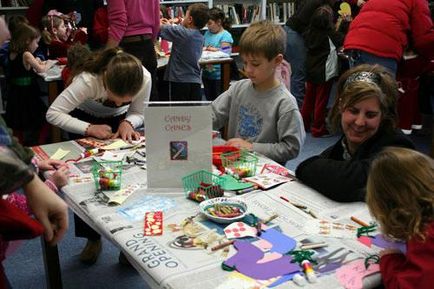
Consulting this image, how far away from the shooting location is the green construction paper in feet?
5.50

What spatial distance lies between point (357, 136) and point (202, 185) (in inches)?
22.7

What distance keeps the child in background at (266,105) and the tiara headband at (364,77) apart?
354 millimetres

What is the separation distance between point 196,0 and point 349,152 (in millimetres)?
4957

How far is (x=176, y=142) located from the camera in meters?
1.67

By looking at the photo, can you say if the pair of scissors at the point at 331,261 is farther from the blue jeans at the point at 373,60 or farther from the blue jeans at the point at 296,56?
the blue jeans at the point at 296,56

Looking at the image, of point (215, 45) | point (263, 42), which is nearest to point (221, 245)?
point (263, 42)

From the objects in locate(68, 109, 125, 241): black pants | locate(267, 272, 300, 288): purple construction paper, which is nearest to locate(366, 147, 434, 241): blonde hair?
locate(267, 272, 300, 288): purple construction paper

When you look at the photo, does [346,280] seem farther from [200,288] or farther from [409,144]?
[409,144]

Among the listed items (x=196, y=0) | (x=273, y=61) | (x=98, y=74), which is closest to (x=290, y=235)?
(x=273, y=61)

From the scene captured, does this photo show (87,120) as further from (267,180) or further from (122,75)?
(267,180)

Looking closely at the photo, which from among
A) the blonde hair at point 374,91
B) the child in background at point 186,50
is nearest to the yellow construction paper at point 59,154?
the blonde hair at point 374,91

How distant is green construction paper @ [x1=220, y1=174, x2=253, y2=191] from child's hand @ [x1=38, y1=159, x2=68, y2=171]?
619 millimetres

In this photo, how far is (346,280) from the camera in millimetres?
1150

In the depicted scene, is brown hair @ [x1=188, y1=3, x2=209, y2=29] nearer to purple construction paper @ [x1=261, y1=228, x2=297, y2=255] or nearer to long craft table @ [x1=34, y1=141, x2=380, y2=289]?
long craft table @ [x1=34, y1=141, x2=380, y2=289]
